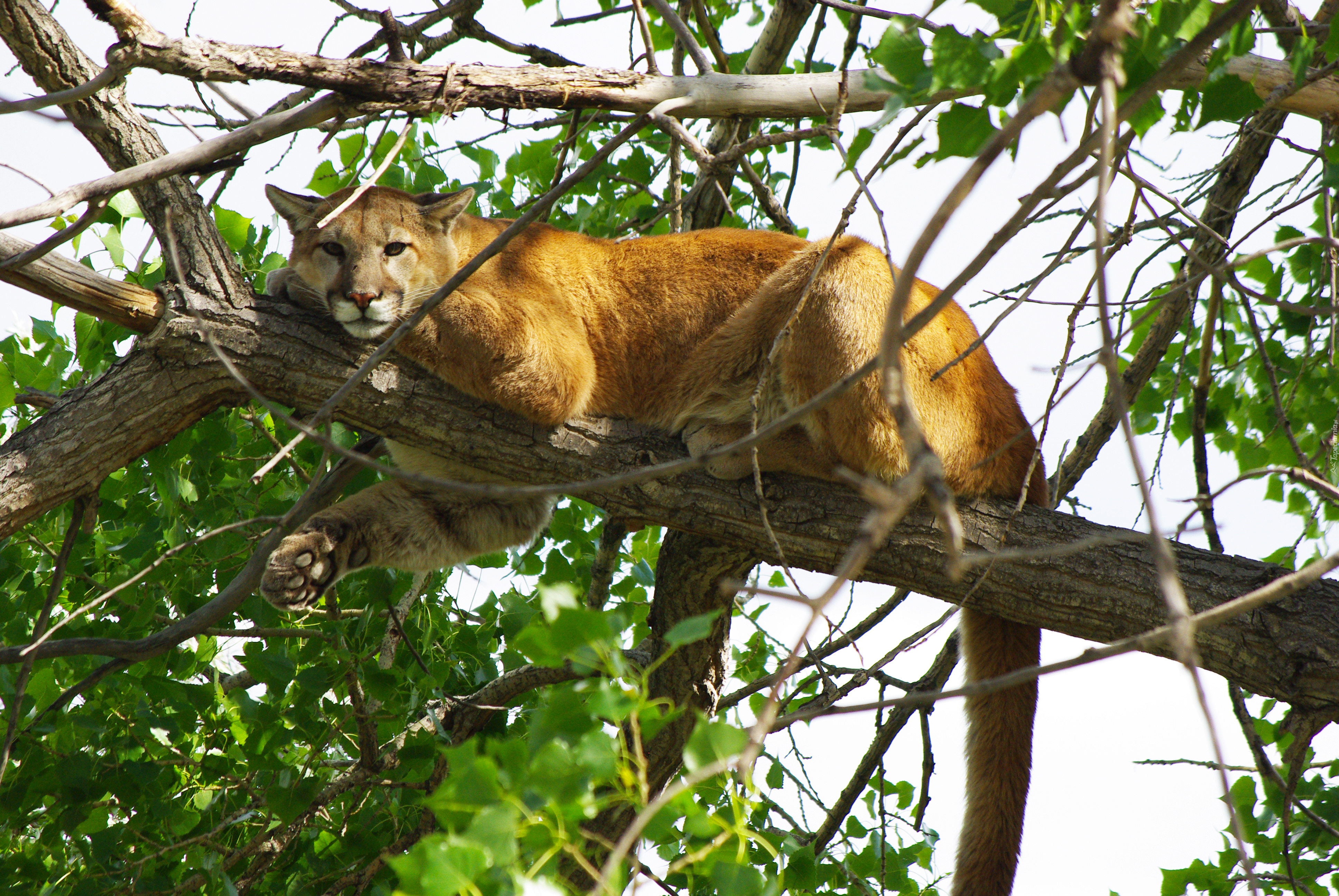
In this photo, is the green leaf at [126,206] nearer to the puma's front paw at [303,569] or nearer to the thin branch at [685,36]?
the puma's front paw at [303,569]

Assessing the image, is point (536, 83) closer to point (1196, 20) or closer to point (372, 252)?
point (372, 252)

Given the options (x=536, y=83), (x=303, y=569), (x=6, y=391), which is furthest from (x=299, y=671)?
(x=536, y=83)

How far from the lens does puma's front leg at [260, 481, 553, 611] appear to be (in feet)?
11.3

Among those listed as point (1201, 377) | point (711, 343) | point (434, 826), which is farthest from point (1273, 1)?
point (434, 826)

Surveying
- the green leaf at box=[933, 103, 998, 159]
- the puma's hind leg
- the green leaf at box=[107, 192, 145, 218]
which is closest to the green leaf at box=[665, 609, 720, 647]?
the green leaf at box=[933, 103, 998, 159]

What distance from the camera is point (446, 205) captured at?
3.98 m

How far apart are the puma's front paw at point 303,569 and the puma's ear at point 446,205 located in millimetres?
1338

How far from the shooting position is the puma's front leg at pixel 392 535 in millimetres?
3434

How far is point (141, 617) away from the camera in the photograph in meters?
3.32

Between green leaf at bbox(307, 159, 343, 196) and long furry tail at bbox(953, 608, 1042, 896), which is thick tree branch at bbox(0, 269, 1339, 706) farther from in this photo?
green leaf at bbox(307, 159, 343, 196)

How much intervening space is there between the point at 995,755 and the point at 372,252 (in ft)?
9.23

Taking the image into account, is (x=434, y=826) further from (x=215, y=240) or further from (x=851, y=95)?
(x=851, y=95)

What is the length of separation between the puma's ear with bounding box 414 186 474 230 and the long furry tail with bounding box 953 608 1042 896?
8.16ft

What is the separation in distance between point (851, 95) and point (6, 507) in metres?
2.71
